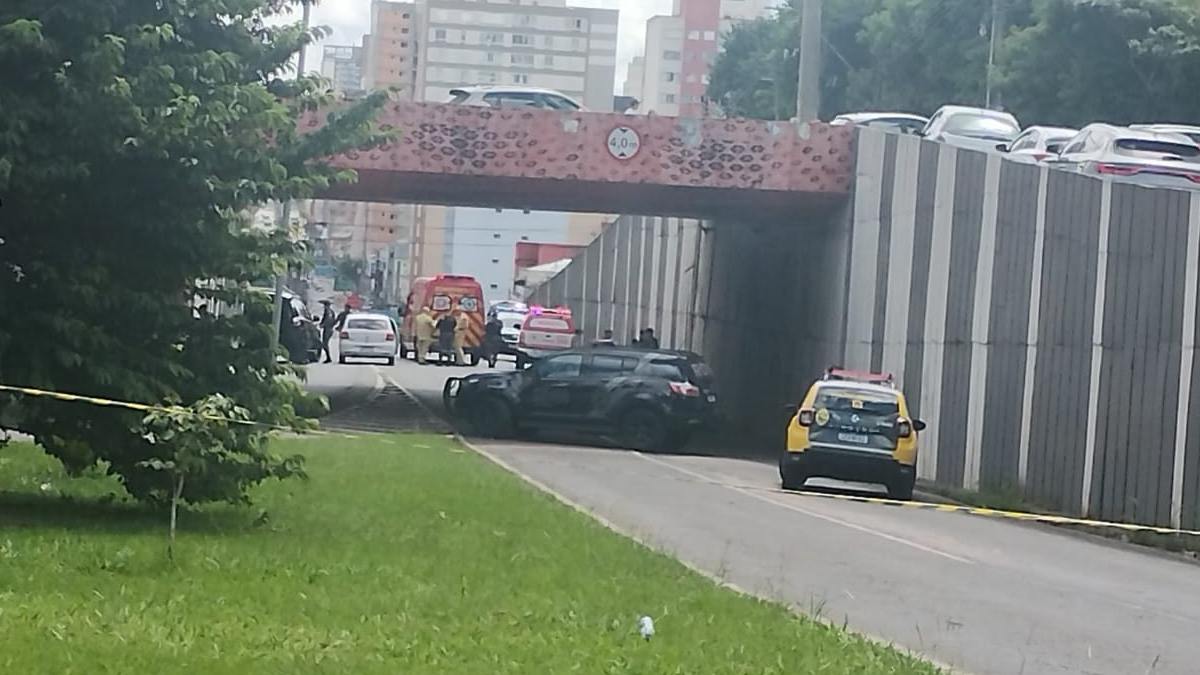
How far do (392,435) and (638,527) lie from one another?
11.8 meters

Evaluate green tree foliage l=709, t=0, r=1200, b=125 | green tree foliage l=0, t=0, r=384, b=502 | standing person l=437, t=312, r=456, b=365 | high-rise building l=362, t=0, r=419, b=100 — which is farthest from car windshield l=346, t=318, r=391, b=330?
high-rise building l=362, t=0, r=419, b=100

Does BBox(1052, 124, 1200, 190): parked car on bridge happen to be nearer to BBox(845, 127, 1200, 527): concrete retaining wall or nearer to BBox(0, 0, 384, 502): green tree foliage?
BBox(845, 127, 1200, 527): concrete retaining wall

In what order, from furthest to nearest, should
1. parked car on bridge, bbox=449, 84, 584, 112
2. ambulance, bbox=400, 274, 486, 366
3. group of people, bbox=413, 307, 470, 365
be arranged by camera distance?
ambulance, bbox=400, 274, 486, 366 < group of people, bbox=413, 307, 470, 365 < parked car on bridge, bbox=449, 84, 584, 112

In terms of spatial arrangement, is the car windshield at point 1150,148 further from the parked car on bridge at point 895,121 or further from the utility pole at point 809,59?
the parked car on bridge at point 895,121

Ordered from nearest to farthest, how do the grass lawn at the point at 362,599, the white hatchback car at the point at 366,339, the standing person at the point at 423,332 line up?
the grass lawn at the point at 362,599 → the white hatchback car at the point at 366,339 → the standing person at the point at 423,332

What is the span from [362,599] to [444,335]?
48904mm

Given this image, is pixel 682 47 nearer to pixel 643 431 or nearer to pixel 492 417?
pixel 492 417

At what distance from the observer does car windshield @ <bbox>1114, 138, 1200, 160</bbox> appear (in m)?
29.5

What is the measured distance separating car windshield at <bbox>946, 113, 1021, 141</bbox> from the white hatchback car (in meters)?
24.3

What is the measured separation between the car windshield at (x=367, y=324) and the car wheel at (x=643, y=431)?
27.9 meters

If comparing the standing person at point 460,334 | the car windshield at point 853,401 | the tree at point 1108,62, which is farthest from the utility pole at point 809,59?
the standing person at point 460,334

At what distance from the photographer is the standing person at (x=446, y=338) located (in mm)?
58625

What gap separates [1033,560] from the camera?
17.4 meters

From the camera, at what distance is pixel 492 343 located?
194ft
